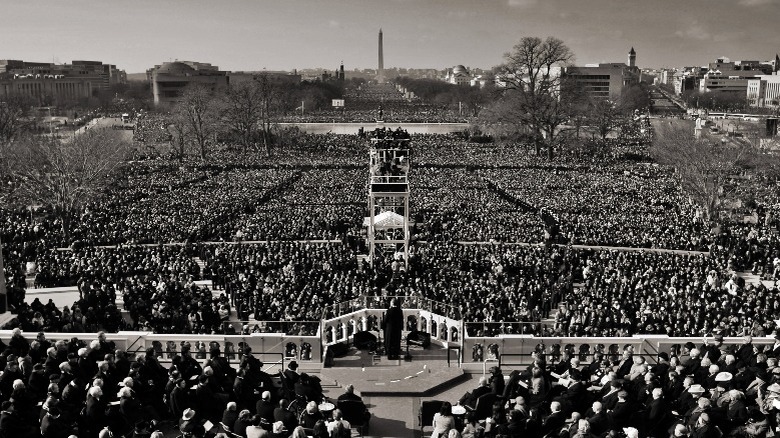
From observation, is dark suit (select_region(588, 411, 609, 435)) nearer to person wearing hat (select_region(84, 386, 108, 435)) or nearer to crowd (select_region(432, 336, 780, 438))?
crowd (select_region(432, 336, 780, 438))

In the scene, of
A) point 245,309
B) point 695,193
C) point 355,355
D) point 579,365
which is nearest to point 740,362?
point 579,365

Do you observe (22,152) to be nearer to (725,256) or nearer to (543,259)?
(543,259)

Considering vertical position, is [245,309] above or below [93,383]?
below

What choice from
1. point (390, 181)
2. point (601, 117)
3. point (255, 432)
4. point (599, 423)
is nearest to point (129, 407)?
point (255, 432)

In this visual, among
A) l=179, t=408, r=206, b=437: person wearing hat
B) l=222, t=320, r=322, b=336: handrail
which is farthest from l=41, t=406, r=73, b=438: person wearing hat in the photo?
l=222, t=320, r=322, b=336: handrail

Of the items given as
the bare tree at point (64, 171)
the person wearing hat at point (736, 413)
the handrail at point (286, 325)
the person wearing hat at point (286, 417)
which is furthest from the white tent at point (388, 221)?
the person wearing hat at point (736, 413)

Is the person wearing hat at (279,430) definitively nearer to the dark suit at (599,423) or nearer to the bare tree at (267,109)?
the dark suit at (599,423)

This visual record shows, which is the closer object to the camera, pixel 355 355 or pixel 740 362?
pixel 740 362
